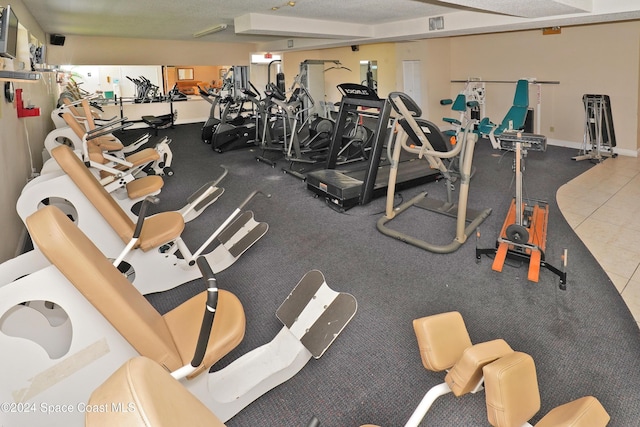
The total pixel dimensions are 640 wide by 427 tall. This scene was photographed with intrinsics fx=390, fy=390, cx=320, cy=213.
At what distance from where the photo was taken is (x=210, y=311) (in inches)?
41.6

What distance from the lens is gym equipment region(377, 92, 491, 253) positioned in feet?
10.4

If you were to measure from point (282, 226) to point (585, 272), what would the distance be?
2.51 m

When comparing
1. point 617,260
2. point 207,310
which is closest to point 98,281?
point 207,310

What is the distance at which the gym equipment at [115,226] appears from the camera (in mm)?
2232

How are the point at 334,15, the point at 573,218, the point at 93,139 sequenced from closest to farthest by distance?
1. the point at 573,218
2. the point at 93,139
3. the point at 334,15

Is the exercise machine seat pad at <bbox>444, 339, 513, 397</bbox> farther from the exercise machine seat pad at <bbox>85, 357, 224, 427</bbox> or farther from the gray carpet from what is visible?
the exercise machine seat pad at <bbox>85, 357, 224, 427</bbox>

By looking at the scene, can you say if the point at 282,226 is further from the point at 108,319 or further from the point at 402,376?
the point at 108,319

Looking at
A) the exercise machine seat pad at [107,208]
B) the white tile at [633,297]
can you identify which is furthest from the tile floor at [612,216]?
the exercise machine seat pad at [107,208]

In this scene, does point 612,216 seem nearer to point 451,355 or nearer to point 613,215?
point 613,215

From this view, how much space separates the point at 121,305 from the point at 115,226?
131 centimetres

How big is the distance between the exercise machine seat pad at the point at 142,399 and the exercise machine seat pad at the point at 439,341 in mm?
869

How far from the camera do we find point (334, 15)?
230 inches

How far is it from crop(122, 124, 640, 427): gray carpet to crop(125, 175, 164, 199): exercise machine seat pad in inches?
19.8

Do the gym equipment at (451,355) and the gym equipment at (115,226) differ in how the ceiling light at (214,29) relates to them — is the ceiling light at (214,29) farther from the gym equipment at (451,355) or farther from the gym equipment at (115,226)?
the gym equipment at (451,355)
